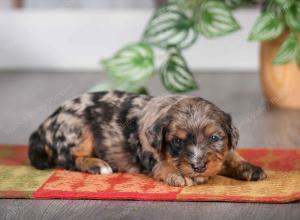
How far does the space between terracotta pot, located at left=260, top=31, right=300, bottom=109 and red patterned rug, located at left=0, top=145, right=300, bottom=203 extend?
1.35 metres

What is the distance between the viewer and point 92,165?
297 centimetres

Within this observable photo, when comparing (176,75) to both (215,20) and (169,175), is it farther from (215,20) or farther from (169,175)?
(169,175)

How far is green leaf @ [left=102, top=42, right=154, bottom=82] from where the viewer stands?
3803 millimetres

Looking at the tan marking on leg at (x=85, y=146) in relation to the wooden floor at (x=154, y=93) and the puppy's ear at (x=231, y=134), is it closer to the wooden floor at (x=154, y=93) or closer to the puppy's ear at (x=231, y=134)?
the wooden floor at (x=154, y=93)

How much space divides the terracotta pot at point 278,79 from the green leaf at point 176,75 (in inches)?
30.1

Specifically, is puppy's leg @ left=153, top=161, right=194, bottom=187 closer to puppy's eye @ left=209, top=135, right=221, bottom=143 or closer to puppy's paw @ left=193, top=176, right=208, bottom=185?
puppy's paw @ left=193, top=176, right=208, bottom=185

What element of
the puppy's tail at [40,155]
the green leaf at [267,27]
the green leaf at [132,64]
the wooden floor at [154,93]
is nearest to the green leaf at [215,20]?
the green leaf at [267,27]

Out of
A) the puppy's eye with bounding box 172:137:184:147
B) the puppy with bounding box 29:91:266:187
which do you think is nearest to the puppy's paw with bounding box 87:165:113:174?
the puppy with bounding box 29:91:266:187

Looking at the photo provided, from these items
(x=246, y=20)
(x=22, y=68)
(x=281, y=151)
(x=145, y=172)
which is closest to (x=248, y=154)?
(x=281, y=151)

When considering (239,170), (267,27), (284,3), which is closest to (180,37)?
(267,27)

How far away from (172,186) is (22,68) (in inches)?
132

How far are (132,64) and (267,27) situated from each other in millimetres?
683

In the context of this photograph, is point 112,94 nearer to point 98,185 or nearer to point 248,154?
point 98,185

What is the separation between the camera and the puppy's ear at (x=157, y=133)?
9.02 ft
